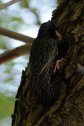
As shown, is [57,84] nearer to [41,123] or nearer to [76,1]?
[41,123]

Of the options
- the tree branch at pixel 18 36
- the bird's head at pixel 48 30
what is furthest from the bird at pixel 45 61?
the tree branch at pixel 18 36

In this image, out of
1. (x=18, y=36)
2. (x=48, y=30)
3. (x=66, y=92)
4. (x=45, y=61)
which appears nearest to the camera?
(x=66, y=92)

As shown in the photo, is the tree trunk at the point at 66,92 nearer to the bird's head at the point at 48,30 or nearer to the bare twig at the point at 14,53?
the bird's head at the point at 48,30

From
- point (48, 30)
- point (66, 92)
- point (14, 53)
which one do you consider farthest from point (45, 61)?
point (14, 53)

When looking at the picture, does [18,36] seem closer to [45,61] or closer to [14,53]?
[14,53]

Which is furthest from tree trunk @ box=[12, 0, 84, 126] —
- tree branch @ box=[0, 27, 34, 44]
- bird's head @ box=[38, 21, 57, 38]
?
tree branch @ box=[0, 27, 34, 44]

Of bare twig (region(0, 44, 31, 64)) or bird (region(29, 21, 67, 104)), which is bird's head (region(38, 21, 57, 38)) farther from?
bare twig (region(0, 44, 31, 64))
